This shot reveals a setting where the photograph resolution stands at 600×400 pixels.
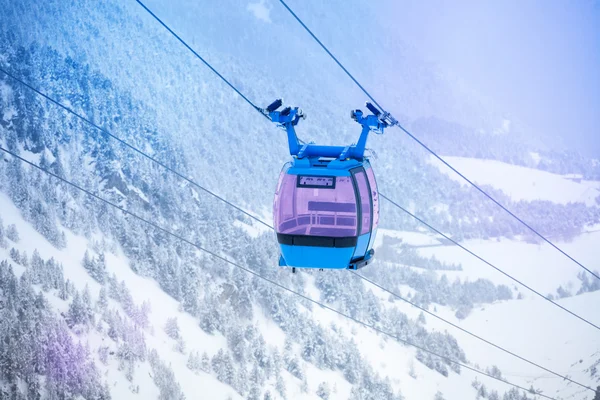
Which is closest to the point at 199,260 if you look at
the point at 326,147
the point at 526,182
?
the point at 326,147

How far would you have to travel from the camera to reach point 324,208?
10938 millimetres

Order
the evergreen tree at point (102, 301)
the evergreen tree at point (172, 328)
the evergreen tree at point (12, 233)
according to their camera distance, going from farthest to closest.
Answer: the evergreen tree at point (172, 328) → the evergreen tree at point (12, 233) → the evergreen tree at point (102, 301)

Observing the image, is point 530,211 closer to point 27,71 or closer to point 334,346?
point 334,346

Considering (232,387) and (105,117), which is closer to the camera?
(232,387)

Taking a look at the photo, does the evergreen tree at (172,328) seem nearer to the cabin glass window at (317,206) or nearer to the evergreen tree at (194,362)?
the evergreen tree at (194,362)

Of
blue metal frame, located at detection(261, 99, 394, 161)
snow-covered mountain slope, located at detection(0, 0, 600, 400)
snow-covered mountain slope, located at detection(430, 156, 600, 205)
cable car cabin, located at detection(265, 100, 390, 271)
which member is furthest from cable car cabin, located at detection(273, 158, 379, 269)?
Answer: snow-covered mountain slope, located at detection(430, 156, 600, 205)

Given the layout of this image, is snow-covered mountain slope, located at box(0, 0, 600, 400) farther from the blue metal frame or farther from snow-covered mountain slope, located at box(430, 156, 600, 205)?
the blue metal frame

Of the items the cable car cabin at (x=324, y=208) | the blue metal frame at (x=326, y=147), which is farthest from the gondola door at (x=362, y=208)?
the blue metal frame at (x=326, y=147)

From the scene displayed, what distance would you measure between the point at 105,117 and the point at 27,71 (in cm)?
1923

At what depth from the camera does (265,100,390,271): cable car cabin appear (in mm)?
10844

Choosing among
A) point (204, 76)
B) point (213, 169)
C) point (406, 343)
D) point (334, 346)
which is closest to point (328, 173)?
point (334, 346)

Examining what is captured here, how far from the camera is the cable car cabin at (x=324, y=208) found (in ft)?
35.6

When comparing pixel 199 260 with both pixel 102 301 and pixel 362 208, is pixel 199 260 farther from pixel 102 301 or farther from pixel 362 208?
pixel 362 208

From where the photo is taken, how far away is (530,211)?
176 meters
